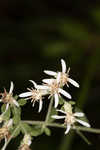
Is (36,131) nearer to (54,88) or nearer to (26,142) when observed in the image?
(26,142)

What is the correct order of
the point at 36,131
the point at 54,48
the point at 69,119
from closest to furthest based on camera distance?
1. the point at 36,131
2. the point at 69,119
3. the point at 54,48

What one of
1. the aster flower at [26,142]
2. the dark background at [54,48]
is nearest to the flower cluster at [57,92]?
the aster flower at [26,142]

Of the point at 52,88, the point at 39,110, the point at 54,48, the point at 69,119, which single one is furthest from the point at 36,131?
the point at 54,48

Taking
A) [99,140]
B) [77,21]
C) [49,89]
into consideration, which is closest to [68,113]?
[49,89]

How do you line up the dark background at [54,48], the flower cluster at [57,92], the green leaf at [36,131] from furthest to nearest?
the dark background at [54,48], the flower cluster at [57,92], the green leaf at [36,131]

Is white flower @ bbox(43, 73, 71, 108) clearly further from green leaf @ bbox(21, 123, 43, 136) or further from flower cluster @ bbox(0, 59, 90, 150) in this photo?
green leaf @ bbox(21, 123, 43, 136)

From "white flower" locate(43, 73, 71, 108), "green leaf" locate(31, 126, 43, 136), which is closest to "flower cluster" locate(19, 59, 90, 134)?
"white flower" locate(43, 73, 71, 108)

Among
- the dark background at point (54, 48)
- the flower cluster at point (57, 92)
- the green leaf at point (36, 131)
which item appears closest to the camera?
the green leaf at point (36, 131)

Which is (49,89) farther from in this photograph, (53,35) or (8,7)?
(8,7)

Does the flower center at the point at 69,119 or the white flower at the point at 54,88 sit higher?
the white flower at the point at 54,88

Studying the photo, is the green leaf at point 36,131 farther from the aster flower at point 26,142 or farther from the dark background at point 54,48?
the dark background at point 54,48
